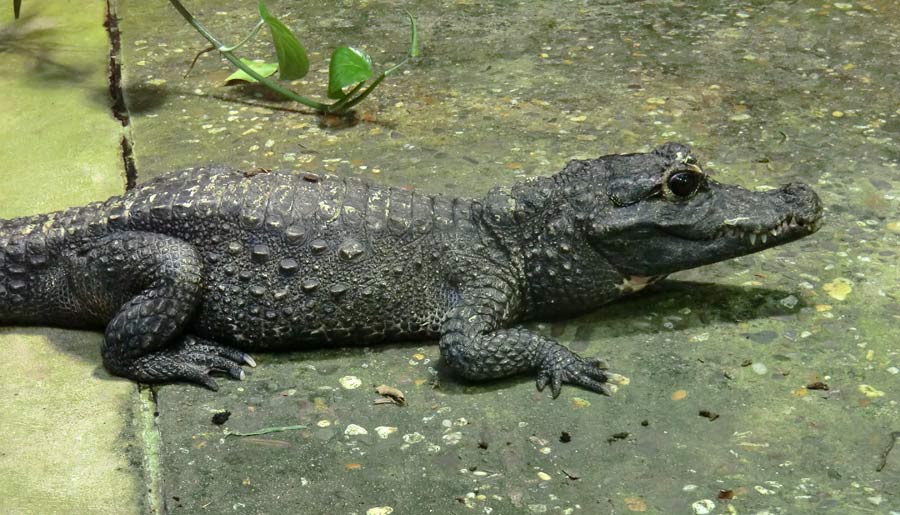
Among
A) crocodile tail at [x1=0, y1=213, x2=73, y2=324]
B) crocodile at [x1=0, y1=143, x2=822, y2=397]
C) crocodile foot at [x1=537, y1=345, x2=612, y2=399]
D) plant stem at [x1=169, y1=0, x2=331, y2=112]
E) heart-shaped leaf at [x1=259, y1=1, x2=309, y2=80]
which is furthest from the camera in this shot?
plant stem at [x1=169, y1=0, x2=331, y2=112]

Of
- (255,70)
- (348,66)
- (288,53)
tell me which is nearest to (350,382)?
(348,66)

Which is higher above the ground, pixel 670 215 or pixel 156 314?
pixel 670 215

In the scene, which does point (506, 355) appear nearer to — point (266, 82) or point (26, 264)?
point (26, 264)

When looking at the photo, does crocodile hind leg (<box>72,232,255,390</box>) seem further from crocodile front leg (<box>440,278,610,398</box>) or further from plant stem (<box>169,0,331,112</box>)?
plant stem (<box>169,0,331,112</box>)

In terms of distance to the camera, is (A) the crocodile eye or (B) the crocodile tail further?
(B) the crocodile tail

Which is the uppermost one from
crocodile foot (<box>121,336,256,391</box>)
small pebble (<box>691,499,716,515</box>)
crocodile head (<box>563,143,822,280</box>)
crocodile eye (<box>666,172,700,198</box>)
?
crocodile eye (<box>666,172,700,198</box>)

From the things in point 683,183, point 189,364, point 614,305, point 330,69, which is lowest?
point 189,364

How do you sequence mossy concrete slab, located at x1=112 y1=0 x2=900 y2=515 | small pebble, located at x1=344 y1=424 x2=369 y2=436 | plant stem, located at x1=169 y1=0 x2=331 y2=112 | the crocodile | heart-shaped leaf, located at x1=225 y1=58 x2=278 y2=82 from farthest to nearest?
heart-shaped leaf, located at x1=225 y1=58 x2=278 y2=82 < plant stem, located at x1=169 y1=0 x2=331 y2=112 < the crocodile < small pebble, located at x1=344 y1=424 x2=369 y2=436 < mossy concrete slab, located at x1=112 y1=0 x2=900 y2=515


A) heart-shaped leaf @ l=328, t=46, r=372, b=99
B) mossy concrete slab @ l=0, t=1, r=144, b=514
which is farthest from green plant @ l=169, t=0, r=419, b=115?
mossy concrete slab @ l=0, t=1, r=144, b=514
